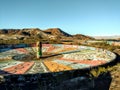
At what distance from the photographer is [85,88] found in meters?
13.3

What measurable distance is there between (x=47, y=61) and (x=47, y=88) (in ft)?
25.5

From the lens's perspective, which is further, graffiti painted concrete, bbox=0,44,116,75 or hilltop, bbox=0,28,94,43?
hilltop, bbox=0,28,94,43

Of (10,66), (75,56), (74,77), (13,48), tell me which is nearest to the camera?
(74,77)

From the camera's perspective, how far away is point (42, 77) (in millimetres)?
14945

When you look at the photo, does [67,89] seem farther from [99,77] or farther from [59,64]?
[59,64]

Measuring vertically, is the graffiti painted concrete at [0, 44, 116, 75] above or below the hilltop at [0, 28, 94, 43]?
below

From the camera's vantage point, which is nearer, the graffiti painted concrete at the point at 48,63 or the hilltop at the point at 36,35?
the graffiti painted concrete at the point at 48,63

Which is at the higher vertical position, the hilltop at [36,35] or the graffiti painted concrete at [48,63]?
the hilltop at [36,35]

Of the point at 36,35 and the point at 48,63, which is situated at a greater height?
the point at 36,35

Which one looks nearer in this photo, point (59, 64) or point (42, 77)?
point (42, 77)

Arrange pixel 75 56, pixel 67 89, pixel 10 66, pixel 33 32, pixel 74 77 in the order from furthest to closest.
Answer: pixel 33 32 < pixel 75 56 < pixel 10 66 < pixel 74 77 < pixel 67 89

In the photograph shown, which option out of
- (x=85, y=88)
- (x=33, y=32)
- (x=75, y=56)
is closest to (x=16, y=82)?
(x=85, y=88)

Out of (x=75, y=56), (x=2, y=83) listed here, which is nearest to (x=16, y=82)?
(x=2, y=83)

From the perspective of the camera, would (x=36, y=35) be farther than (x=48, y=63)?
Yes
